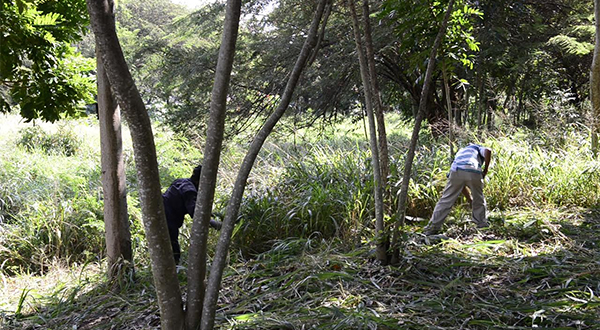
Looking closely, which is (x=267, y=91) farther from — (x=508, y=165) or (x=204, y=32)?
(x=508, y=165)

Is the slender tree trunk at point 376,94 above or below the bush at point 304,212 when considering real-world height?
above

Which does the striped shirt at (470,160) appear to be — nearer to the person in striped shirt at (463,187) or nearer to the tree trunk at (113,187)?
the person in striped shirt at (463,187)

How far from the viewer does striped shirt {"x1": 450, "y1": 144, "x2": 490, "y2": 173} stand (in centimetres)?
539

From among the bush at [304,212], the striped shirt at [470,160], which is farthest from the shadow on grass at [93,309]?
the striped shirt at [470,160]

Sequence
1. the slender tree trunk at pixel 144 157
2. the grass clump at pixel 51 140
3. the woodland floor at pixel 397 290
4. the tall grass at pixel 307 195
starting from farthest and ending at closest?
the grass clump at pixel 51 140 → the tall grass at pixel 307 195 → the woodland floor at pixel 397 290 → the slender tree trunk at pixel 144 157

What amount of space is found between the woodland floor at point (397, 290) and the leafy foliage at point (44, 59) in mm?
1726

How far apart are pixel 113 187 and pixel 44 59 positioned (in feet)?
4.08

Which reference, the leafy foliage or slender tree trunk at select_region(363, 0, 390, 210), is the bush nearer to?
slender tree trunk at select_region(363, 0, 390, 210)

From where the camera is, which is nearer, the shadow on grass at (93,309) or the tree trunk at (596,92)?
the shadow on grass at (93,309)

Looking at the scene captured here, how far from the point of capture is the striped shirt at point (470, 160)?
5387 millimetres

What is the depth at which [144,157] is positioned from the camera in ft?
7.84

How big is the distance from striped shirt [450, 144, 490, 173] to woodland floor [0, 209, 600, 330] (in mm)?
732

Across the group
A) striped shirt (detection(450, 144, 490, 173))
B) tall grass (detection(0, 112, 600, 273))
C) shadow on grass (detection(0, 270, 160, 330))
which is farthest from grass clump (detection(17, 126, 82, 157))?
striped shirt (detection(450, 144, 490, 173))

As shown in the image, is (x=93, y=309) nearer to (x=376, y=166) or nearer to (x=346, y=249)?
(x=346, y=249)
